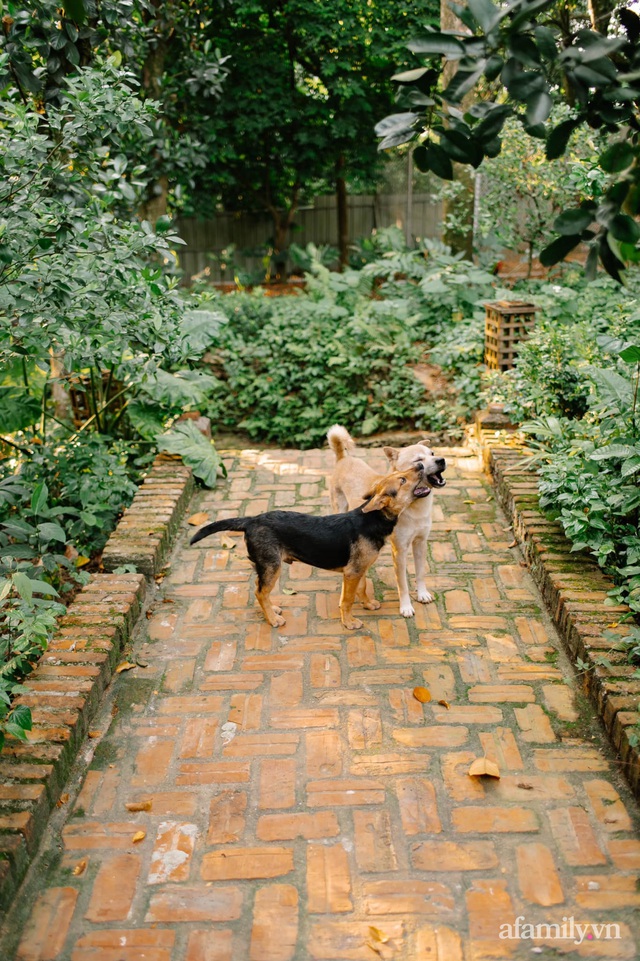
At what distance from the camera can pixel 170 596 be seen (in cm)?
453

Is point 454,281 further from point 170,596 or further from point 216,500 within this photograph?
point 170,596

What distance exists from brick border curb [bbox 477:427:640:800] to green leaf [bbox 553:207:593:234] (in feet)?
6.73

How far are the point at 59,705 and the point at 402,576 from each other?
1922 millimetres

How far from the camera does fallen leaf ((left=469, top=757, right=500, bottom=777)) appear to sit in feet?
10.1

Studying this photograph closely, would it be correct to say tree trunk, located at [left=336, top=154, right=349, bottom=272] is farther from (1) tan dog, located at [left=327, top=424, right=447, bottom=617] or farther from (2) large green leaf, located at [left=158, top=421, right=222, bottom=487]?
(1) tan dog, located at [left=327, top=424, right=447, bottom=617]

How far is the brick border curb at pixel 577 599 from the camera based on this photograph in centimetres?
320

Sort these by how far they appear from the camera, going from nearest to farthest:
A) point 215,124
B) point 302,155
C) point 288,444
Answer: point 288,444 < point 215,124 < point 302,155

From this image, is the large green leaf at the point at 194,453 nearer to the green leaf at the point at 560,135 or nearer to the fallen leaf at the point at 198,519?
the fallen leaf at the point at 198,519

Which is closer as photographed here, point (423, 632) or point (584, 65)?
point (584, 65)

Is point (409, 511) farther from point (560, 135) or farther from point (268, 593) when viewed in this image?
point (560, 135)

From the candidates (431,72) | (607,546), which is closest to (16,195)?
(431,72)

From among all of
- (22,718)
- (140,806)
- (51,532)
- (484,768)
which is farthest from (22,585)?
(484,768)

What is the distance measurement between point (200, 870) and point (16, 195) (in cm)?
338

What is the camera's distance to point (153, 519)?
5.03 meters
